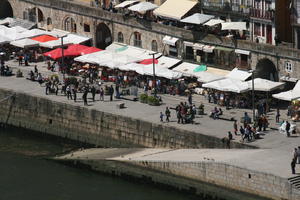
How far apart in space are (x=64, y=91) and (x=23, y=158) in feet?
37.5

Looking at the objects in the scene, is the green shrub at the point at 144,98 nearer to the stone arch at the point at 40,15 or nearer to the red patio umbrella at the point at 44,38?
the red patio umbrella at the point at 44,38

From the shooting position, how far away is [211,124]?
4146 inches

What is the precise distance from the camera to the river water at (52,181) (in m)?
97.6

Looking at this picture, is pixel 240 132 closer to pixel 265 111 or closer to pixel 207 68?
pixel 265 111

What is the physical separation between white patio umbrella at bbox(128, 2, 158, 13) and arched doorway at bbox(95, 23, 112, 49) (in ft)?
18.5

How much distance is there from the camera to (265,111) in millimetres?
107812

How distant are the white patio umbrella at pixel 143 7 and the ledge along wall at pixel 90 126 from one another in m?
15.2

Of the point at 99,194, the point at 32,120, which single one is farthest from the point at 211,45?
the point at 99,194

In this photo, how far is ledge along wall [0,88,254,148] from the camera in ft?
341

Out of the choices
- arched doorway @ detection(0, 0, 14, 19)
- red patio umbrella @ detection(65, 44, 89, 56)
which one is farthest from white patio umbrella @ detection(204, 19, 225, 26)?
arched doorway @ detection(0, 0, 14, 19)

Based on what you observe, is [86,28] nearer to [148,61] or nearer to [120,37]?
[120,37]

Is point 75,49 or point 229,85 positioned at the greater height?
point 229,85

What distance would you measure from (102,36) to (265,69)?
78.0ft

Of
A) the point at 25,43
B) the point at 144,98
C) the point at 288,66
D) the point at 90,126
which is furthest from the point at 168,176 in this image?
the point at 25,43
